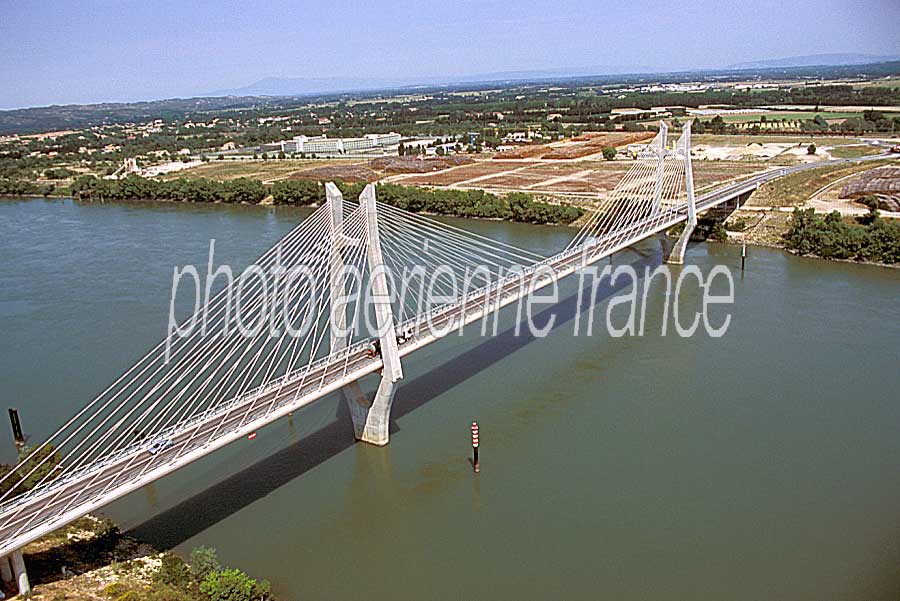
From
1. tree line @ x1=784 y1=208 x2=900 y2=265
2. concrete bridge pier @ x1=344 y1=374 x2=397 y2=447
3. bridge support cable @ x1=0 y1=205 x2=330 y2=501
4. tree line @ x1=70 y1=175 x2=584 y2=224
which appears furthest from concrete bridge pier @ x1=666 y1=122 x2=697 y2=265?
concrete bridge pier @ x1=344 y1=374 x2=397 y2=447

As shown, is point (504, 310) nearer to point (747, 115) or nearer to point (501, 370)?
point (501, 370)

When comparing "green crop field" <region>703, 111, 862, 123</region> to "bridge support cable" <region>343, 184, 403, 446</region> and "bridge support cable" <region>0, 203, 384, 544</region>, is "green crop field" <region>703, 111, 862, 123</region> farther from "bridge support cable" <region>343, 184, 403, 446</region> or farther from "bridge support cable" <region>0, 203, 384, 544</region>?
"bridge support cable" <region>343, 184, 403, 446</region>

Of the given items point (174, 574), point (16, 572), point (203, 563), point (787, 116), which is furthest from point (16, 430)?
point (787, 116)

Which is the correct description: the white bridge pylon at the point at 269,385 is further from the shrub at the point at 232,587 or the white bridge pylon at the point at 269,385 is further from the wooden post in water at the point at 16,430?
the shrub at the point at 232,587

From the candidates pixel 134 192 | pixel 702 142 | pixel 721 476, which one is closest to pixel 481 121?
pixel 702 142

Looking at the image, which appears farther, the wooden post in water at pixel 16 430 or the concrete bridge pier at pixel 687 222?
the concrete bridge pier at pixel 687 222

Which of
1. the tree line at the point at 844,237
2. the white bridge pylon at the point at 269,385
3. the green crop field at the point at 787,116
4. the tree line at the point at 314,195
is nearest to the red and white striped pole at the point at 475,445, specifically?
the white bridge pylon at the point at 269,385
